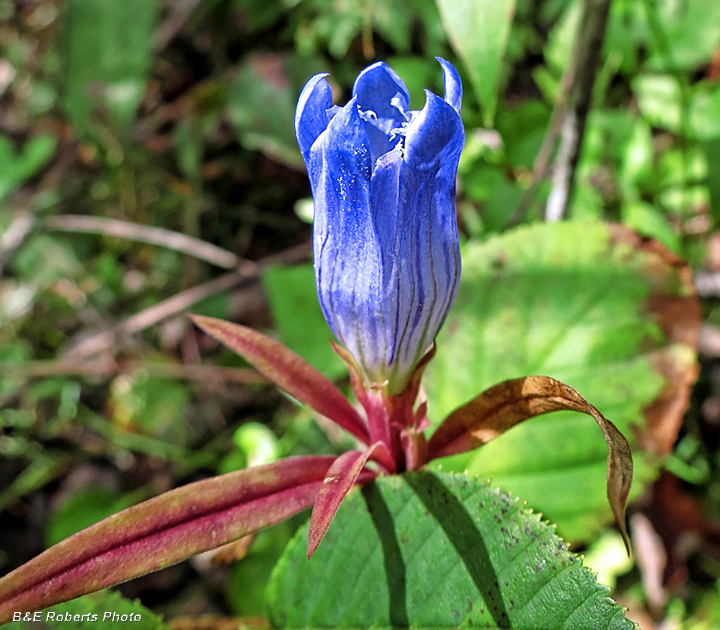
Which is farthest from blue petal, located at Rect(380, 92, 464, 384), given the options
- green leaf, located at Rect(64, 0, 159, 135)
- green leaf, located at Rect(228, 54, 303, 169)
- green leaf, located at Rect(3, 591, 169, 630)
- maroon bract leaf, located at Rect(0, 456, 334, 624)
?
green leaf, located at Rect(64, 0, 159, 135)

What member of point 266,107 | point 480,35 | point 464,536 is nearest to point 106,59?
point 266,107

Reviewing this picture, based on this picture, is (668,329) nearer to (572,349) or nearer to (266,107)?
(572,349)

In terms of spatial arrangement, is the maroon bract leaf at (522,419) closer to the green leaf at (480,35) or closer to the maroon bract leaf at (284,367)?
the maroon bract leaf at (284,367)

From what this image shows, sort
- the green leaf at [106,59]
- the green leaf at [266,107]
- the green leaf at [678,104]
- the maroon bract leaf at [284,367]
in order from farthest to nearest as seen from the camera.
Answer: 1. the green leaf at [106,59]
2. the green leaf at [266,107]
3. the green leaf at [678,104]
4. the maroon bract leaf at [284,367]

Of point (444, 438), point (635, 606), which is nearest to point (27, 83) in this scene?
point (444, 438)

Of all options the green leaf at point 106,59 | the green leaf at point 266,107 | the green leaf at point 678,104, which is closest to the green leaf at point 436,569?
the green leaf at point 678,104

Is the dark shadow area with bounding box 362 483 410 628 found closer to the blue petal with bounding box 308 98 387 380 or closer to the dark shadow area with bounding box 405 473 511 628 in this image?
the dark shadow area with bounding box 405 473 511 628
